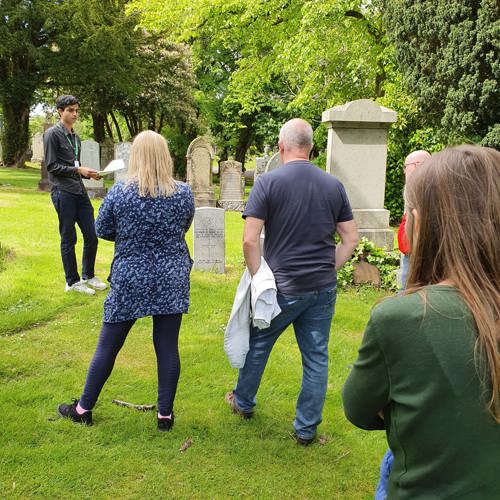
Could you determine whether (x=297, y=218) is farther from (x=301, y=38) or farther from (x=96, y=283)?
(x=301, y=38)

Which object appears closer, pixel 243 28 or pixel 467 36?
pixel 467 36

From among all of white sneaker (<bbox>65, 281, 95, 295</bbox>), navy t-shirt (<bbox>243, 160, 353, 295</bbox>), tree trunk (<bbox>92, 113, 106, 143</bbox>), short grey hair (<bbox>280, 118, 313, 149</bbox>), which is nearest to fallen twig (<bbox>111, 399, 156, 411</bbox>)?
navy t-shirt (<bbox>243, 160, 353, 295</bbox>)

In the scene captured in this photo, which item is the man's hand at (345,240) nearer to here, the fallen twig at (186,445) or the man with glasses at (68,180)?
the fallen twig at (186,445)

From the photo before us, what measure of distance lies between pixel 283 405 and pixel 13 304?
3.52 metres

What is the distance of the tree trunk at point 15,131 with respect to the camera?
24312 mm

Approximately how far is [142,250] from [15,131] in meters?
24.8

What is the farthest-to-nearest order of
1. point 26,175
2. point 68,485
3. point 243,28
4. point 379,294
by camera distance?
point 26,175
point 243,28
point 379,294
point 68,485

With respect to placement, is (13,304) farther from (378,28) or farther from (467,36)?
(378,28)

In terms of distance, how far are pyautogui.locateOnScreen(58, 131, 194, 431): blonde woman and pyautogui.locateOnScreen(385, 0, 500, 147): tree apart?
7912 mm

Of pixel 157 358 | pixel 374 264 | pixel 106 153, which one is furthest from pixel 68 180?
pixel 106 153

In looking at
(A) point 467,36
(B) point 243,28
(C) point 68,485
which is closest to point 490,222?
(C) point 68,485

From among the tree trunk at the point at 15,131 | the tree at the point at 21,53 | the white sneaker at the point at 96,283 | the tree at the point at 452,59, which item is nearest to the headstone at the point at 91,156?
the tree at the point at 21,53

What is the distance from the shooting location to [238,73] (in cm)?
1850

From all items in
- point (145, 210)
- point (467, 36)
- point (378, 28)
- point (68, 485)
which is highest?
point (378, 28)
